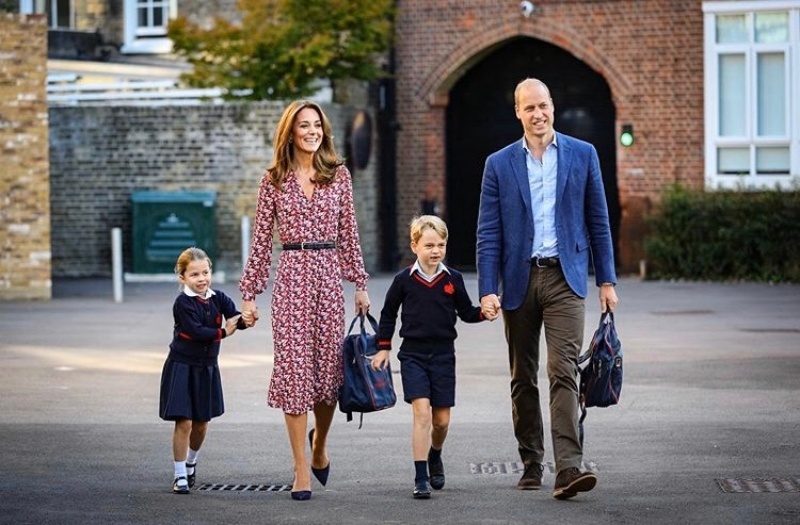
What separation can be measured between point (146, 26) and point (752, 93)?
1107 centimetres

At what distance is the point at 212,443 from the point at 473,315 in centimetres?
256

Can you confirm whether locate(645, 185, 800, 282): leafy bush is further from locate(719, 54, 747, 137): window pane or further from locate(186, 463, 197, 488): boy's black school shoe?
locate(186, 463, 197, 488): boy's black school shoe

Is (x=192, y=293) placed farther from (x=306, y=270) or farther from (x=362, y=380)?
(x=362, y=380)

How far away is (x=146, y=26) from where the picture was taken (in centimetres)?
3212

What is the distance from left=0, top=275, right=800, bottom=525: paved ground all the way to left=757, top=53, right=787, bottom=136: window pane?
918 cm

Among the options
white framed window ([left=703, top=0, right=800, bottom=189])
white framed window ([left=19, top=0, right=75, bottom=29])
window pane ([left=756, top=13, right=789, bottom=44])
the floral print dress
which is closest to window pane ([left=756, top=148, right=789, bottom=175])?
white framed window ([left=703, top=0, right=800, bottom=189])

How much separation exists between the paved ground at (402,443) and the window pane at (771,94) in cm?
918

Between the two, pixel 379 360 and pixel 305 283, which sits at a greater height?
pixel 305 283

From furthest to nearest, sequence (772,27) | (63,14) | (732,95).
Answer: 1. (63,14)
2. (732,95)
3. (772,27)

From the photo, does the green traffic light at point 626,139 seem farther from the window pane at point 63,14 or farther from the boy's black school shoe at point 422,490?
the boy's black school shoe at point 422,490

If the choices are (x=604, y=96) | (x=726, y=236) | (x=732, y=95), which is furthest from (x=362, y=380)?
(x=604, y=96)

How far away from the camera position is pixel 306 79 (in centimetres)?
2722

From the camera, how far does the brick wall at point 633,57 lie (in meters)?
27.5

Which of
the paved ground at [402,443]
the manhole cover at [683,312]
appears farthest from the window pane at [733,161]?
the paved ground at [402,443]
